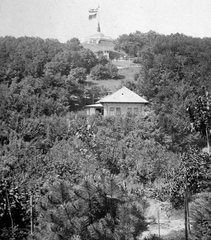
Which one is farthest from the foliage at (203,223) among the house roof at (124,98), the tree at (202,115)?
the house roof at (124,98)

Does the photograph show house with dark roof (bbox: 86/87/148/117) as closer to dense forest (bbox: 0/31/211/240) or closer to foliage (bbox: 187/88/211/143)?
dense forest (bbox: 0/31/211/240)

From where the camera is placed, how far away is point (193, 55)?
125 ft

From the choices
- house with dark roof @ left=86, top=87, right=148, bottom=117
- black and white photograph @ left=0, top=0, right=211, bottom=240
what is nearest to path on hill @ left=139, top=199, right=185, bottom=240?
black and white photograph @ left=0, top=0, right=211, bottom=240

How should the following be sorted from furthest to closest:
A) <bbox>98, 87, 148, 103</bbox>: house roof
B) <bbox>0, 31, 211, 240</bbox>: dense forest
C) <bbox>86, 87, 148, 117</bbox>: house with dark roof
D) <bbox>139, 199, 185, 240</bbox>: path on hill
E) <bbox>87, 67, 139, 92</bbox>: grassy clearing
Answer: <bbox>87, 67, 139, 92</bbox>: grassy clearing
<bbox>98, 87, 148, 103</bbox>: house roof
<bbox>86, 87, 148, 117</bbox>: house with dark roof
<bbox>139, 199, 185, 240</bbox>: path on hill
<bbox>0, 31, 211, 240</bbox>: dense forest

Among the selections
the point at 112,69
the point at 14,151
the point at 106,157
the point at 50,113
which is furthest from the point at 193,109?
the point at 112,69

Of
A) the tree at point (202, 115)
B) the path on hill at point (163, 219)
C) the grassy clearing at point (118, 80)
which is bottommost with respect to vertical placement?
the path on hill at point (163, 219)

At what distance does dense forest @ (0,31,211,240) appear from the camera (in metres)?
9.46

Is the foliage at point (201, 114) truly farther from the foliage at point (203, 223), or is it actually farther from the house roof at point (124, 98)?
the house roof at point (124, 98)

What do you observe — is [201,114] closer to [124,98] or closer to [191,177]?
[191,177]

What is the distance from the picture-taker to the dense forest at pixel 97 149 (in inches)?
372

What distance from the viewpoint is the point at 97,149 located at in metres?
21.8

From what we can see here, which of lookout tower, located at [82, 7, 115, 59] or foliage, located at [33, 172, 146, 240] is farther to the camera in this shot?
lookout tower, located at [82, 7, 115, 59]

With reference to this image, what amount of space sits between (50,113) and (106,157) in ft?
41.4

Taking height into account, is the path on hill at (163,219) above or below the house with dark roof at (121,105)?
below
